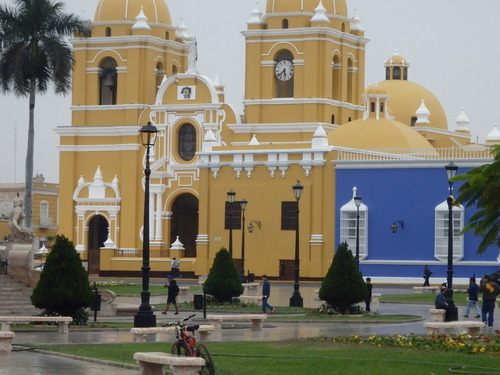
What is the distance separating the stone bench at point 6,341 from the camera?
79.9 ft

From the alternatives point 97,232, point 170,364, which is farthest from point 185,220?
point 170,364

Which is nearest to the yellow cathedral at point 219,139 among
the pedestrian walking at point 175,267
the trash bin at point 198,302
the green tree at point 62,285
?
the pedestrian walking at point 175,267

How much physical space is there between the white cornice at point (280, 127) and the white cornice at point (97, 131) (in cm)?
524

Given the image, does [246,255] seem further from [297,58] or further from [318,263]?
[297,58]

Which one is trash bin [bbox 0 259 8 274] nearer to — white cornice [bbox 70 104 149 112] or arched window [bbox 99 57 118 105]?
white cornice [bbox 70 104 149 112]

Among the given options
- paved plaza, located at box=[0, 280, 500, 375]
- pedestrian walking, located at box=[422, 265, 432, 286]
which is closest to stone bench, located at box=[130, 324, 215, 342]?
paved plaza, located at box=[0, 280, 500, 375]

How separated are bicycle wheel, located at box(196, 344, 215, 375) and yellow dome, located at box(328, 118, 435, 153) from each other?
4534cm

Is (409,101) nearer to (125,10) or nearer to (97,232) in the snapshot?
(125,10)

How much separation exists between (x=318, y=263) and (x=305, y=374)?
1657 inches

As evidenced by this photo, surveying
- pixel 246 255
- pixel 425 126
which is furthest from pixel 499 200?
pixel 425 126

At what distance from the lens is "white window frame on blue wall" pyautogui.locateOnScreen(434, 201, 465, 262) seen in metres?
59.0

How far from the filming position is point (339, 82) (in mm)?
72000

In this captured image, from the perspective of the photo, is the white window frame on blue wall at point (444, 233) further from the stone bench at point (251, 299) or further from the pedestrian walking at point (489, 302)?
the pedestrian walking at point (489, 302)

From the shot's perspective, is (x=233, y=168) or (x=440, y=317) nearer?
(x=440, y=317)
